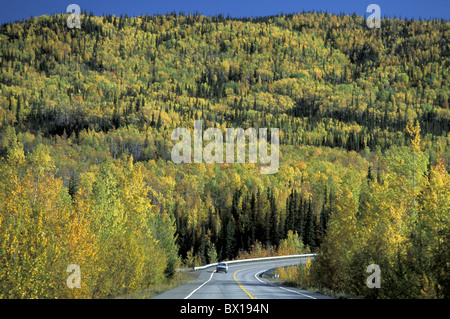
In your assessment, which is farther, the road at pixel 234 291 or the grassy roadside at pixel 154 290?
the grassy roadside at pixel 154 290

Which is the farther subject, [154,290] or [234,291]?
[154,290]

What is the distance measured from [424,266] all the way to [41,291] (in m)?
15.8

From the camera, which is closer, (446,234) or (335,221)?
(446,234)

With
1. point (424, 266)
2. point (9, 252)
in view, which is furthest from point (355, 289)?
point (9, 252)

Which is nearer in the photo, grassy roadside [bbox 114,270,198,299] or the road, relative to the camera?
the road

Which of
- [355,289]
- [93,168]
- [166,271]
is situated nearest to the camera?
[355,289]

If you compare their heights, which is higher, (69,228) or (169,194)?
(69,228)

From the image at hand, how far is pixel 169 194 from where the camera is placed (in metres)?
142

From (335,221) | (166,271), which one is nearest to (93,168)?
(166,271)

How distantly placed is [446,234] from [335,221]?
1878 cm

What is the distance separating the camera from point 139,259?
26984mm

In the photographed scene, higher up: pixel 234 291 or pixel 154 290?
pixel 234 291
